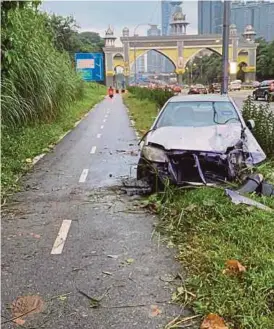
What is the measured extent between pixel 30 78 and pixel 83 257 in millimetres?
10572

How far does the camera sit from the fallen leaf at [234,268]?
4.45 m

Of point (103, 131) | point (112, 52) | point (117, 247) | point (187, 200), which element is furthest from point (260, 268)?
point (112, 52)

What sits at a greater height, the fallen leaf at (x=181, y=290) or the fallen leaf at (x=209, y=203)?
the fallen leaf at (x=209, y=203)

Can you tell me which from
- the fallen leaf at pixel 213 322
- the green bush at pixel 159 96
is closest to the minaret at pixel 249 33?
the green bush at pixel 159 96

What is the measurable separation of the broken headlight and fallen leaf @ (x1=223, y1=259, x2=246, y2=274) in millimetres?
3075

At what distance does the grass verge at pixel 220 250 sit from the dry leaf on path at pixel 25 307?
1.11m

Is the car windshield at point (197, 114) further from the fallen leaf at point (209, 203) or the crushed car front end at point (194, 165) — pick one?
the fallen leaf at point (209, 203)

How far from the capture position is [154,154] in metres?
7.63

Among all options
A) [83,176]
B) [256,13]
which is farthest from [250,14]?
[83,176]

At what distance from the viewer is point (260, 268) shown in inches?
177

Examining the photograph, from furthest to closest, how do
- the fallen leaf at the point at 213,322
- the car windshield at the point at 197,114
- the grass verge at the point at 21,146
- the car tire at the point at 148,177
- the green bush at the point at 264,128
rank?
the green bush at the point at 264,128 < the grass verge at the point at 21,146 < the car windshield at the point at 197,114 < the car tire at the point at 148,177 < the fallen leaf at the point at 213,322

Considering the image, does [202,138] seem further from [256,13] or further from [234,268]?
[256,13]

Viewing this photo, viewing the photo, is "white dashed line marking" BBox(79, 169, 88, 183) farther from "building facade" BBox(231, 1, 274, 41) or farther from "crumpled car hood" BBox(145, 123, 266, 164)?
"building facade" BBox(231, 1, 274, 41)

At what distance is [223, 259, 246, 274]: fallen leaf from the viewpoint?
445 centimetres
